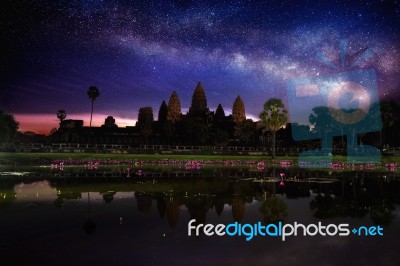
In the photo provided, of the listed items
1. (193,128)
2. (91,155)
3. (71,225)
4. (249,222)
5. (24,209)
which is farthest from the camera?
(193,128)

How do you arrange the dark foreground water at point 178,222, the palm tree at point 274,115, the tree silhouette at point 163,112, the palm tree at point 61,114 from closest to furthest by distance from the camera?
the dark foreground water at point 178,222 → the palm tree at point 274,115 → the palm tree at point 61,114 → the tree silhouette at point 163,112

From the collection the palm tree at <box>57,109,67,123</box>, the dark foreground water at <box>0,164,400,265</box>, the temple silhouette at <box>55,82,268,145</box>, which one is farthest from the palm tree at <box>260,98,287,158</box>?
Result: the palm tree at <box>57,109,67,123</box>

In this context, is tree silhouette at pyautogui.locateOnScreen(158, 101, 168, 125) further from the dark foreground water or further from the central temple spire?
the dark foreground water

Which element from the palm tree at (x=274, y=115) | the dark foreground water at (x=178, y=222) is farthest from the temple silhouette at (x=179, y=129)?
the dark foreground water at (x=178, y=222)

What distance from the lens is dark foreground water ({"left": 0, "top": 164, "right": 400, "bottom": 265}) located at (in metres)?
10.4

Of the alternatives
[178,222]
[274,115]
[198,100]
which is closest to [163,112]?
[198,100]

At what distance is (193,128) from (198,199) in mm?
89848

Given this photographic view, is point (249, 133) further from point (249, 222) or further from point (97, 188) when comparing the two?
point (249, 222)

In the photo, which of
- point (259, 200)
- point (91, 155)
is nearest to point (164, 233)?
point (259, 200)

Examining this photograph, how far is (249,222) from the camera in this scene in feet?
49.1

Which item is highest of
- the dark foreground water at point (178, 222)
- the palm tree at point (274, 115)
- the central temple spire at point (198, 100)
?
the central temple spire at point (198, 100)

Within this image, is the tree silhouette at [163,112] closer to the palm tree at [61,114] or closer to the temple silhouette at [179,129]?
the temple silhouette at [179,129]

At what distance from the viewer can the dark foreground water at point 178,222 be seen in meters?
10.4

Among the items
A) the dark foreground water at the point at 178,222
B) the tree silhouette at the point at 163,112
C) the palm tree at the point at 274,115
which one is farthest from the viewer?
the tree silhouette at the point at 163,112
